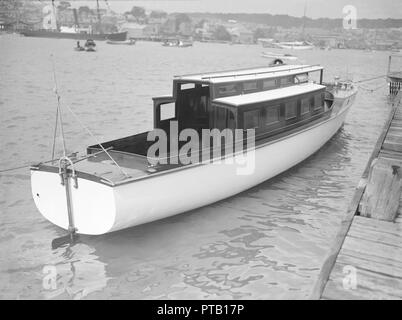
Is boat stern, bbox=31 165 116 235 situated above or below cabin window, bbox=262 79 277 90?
below

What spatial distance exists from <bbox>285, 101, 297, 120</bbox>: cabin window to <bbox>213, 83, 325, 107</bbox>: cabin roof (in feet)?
1.05

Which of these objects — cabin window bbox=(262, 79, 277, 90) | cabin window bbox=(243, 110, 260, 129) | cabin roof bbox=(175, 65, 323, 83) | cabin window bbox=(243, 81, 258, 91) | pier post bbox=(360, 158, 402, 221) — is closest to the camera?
pier post bbox=(360, 158, 402, 221)

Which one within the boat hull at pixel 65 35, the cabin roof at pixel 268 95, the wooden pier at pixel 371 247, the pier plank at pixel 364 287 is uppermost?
the boat hull at pixel 65 35

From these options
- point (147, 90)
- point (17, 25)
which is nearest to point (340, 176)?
point (147, 90)

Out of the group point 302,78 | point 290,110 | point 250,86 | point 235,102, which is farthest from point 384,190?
point 302,78

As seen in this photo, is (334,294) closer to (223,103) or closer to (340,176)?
(223,103)

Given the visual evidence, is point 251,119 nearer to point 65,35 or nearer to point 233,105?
point 233,105

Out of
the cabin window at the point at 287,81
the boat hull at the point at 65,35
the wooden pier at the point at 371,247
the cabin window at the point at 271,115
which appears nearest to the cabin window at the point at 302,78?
the cabin window at the point at 287,81

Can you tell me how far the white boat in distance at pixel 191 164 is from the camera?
28.7ft

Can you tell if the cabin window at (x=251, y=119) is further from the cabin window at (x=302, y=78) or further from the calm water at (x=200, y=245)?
the cabin window at (x=302, y=78)

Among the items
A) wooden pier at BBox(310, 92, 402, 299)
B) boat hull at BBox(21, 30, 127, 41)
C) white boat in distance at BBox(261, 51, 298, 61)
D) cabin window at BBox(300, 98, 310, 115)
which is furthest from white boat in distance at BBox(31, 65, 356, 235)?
boat hull at BBox(21, 30, 127, 41)

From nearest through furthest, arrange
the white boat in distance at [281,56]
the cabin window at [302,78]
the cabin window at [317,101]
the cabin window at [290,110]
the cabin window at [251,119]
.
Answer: the cabin window at [251,119] → the cabin window at [290,110] → the cabin window at [317,101] → the cabin window at [302,78] → the white boat in distance at [281,56]

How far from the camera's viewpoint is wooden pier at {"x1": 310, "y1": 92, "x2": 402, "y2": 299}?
6031mm

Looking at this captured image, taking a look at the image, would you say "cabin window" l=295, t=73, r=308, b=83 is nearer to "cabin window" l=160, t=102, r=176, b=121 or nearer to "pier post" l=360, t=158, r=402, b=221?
"cabin window" l=160, t=102, r=176, b=121
